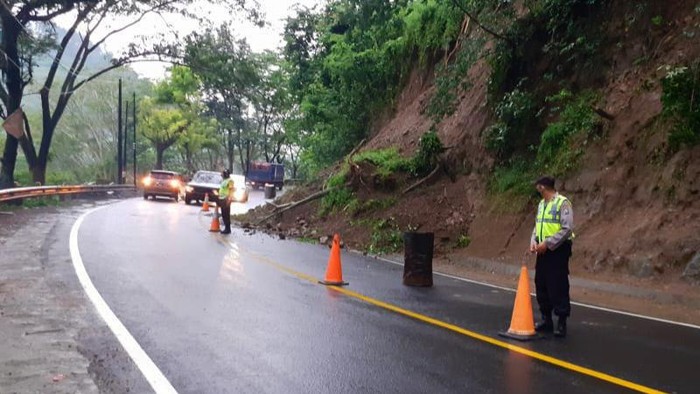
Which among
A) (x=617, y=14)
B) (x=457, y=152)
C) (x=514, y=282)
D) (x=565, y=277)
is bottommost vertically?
(x=514, y=282)

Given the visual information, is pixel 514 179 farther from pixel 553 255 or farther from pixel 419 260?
pixel 553 255

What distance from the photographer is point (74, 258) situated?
41.5 feet

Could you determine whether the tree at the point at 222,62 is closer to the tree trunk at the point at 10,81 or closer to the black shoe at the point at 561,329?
the tree trunk at the point at 10,81

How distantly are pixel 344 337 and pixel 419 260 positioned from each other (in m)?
4.31

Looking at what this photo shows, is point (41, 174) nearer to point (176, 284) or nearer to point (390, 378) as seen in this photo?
point (176, 284)

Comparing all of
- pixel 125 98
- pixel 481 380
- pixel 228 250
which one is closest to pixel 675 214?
pixel 481 380

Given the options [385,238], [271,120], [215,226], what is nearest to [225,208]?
[215,226]

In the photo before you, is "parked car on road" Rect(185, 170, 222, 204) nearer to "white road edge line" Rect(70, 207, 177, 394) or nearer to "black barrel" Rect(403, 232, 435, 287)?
"white road edge line" Rect(70, 207, 177, 394)

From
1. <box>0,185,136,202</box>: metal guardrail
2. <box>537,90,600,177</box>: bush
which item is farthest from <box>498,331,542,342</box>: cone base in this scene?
<box>0,185,136,202</box>: metal guardrail

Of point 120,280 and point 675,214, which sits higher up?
point 675,214

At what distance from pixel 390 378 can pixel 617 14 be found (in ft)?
44.2

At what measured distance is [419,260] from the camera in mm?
→ 11547

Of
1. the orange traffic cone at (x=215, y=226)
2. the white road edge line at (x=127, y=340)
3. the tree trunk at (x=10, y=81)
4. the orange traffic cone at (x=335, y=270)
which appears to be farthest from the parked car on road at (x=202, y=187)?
the orange traffic cone at (x=335, y=270)

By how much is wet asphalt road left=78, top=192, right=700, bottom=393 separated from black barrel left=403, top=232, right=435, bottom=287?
0.94 ft
